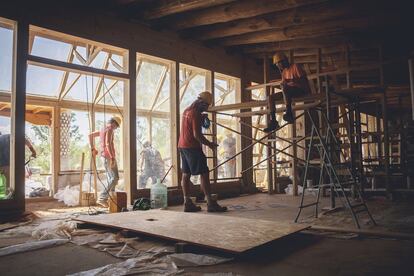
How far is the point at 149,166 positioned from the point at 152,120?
251 centimetres

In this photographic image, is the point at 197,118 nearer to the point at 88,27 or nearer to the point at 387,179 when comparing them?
the point at 88,27

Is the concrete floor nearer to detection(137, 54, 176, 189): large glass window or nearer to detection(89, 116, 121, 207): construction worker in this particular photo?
detection(89, 116, 121, 207): construction worker

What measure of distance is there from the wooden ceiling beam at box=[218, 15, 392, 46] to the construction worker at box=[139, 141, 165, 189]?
10.9ft

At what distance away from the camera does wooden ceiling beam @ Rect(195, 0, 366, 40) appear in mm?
5824

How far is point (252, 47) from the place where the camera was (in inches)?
323

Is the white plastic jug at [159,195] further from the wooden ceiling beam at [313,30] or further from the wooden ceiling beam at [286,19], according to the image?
the wooden ceiling beam at [313,30]

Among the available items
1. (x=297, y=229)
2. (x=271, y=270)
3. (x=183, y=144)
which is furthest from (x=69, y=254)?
(x=183, y=144)

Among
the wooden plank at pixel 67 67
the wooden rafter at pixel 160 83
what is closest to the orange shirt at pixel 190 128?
the wooden plank at pixel 67 67

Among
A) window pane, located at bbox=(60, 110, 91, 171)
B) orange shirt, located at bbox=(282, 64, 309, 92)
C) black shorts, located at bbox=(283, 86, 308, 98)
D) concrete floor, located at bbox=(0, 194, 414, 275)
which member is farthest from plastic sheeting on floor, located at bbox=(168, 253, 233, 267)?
window pane, located at bbox=(60, 110, 91, 171)

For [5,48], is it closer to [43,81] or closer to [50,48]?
[50,48]

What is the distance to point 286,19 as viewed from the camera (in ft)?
20.6

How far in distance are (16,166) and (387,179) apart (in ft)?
18.9

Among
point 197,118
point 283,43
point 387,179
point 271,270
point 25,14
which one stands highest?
point 283,43

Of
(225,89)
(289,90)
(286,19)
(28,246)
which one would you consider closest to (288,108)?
(289,90)
